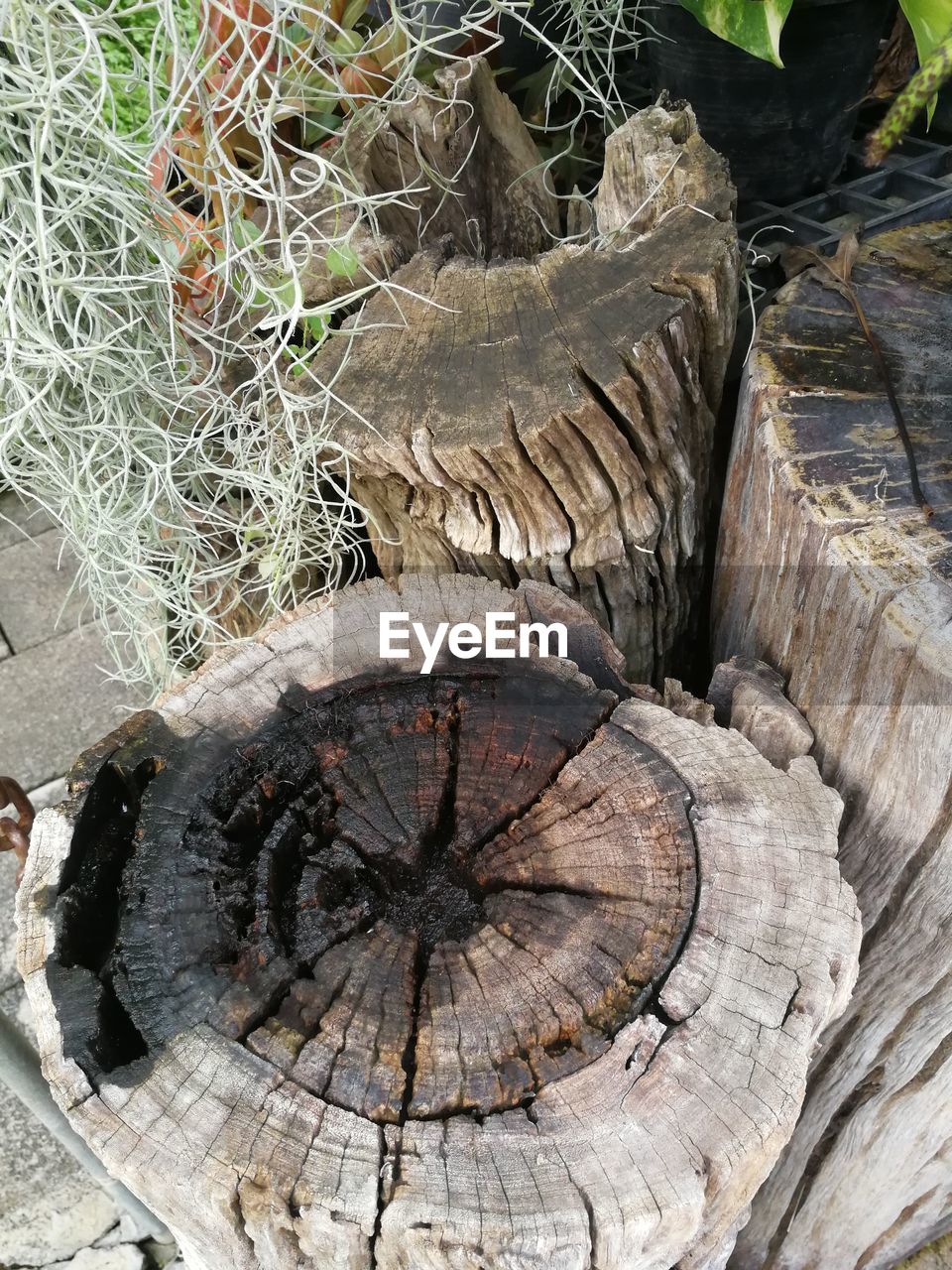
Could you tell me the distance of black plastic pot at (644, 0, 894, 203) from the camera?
155cm

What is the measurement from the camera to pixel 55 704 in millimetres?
2424

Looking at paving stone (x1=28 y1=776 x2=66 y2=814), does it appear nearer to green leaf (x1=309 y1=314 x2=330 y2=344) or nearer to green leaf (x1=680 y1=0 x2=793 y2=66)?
green leaf (x1=309 y1=314 x2=330 y2=344)

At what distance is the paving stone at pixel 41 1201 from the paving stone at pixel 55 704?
0.71 m

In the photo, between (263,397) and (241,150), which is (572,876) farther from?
(241,150)

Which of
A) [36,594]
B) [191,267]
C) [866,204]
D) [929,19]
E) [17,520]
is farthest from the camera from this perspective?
[17,520]

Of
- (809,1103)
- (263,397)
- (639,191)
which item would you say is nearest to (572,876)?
(809,1103)

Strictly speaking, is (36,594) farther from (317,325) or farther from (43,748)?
(317,325)

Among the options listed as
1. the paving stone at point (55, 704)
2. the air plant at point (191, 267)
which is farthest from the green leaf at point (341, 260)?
the paving stone at point (55, 704)

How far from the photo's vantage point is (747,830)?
1.01m

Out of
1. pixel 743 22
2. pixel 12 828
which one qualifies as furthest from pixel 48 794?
pixel 743 22

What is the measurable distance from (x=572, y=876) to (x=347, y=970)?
23 centimetres

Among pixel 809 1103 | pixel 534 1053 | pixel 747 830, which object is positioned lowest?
pixel 809 1103

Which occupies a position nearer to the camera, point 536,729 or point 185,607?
point 536,729

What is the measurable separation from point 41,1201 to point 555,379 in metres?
1.54
